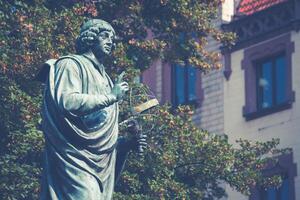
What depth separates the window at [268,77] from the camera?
42938mm

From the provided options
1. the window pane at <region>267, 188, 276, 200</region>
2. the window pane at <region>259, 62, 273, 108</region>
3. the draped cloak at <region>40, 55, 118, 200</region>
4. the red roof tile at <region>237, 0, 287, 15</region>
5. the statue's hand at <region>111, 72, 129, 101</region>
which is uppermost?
the red roof tile at <region>237, 0, 287, 15</region>

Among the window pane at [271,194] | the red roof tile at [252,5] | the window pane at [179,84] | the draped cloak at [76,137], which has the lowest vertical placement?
the draped cloak at [76,137]

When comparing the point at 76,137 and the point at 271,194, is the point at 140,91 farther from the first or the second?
the point at 76,137

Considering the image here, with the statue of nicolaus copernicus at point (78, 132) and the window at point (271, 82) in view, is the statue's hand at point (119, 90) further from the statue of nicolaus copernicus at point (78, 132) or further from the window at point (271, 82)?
the window at point (271, 82)

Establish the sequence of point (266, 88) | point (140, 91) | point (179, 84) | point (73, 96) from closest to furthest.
Result: point (73, 96) → point (140, 91) → point (266, 88) → point (179, 84)

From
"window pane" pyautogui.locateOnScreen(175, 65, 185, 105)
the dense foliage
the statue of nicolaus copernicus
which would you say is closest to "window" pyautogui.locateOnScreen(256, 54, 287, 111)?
"window pane" pyautogui.locateOnScreen(175, 65, 185, 105)

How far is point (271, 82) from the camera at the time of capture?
43250mm

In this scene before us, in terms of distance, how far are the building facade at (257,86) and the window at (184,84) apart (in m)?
0.03

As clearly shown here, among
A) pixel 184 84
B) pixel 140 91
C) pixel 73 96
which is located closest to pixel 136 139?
pixel 73 96

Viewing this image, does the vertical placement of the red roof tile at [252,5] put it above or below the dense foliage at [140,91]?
above

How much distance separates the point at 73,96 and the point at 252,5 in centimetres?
3009

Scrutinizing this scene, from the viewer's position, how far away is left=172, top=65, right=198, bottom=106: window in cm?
4588

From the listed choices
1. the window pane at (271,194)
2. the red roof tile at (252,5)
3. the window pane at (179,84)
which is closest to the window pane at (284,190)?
the window pane at (271,194)

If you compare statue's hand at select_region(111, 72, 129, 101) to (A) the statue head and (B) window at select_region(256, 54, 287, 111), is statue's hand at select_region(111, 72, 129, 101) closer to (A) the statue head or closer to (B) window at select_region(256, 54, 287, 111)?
(A) the statue head
